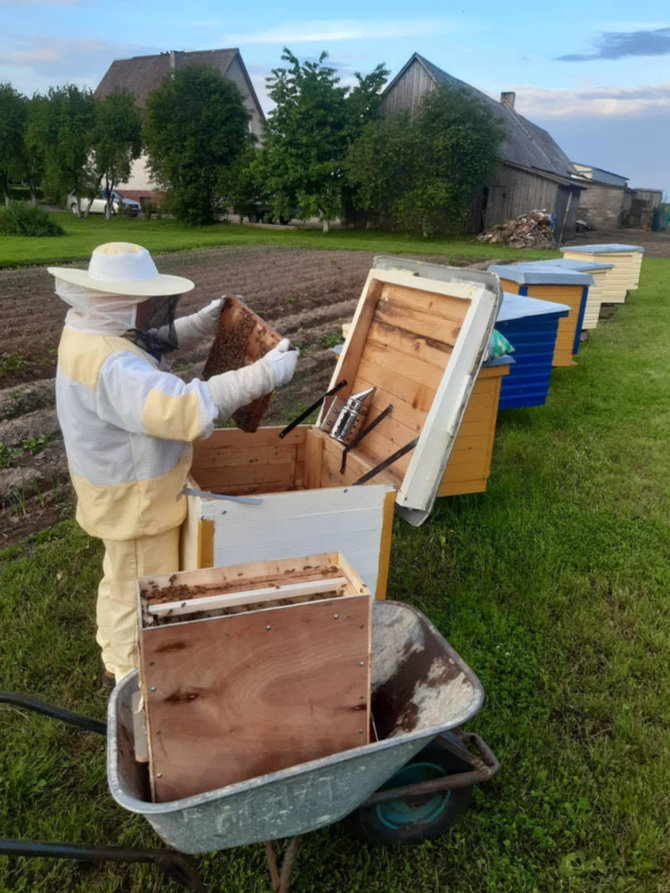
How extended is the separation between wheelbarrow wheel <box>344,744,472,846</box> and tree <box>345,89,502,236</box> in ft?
93.2

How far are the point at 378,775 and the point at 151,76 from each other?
56.3 m

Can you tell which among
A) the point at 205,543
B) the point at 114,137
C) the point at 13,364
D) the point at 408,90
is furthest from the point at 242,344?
the point at 114,137

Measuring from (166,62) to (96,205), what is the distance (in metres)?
16.7

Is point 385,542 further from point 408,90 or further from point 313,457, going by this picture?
point 408,90

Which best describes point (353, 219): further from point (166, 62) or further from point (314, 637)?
point (314, 637)

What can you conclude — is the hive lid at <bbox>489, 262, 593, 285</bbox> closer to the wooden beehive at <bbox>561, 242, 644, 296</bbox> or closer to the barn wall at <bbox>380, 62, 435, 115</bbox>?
the wooden beehive at <bbox>561, 242, 644, 296</bbox>

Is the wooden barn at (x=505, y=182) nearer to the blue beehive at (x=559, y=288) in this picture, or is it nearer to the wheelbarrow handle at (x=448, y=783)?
the blue beehive at (x=559, y=288)

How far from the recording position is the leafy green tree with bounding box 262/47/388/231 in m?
30.1

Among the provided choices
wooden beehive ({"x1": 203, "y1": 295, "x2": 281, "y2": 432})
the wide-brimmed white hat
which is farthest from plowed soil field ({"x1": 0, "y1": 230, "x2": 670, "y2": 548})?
the wide-brimmed white hat

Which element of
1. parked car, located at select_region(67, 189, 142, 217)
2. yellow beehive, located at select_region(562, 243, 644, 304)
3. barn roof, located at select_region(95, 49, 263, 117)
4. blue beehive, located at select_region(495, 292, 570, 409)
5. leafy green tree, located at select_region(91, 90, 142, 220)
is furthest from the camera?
barn roof, located at select_region(95, 49, 263, 117)

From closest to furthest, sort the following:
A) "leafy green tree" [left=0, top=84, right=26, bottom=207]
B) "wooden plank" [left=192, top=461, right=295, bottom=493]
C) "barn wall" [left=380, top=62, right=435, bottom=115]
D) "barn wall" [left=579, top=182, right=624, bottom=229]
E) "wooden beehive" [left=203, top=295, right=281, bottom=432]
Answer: "wooden beehive" [left=203, top=295, right=281, bottom=432] < "wooden plank" [left=192, top=461, right=295, bottom=493] < "barn wall" [left=380, top=62, right=435, bottom=115] < "leafy green tree" [left=0, top=84, right=26, bottom=207] < "barn wall" [left=579, top=182, right=624, bottom=229]

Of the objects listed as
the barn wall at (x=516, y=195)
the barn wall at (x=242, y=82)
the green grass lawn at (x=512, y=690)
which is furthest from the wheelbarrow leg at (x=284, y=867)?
the barn wall at (x=242, y=82)

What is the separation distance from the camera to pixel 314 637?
185cm

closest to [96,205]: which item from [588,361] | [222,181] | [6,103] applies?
[6,103]
